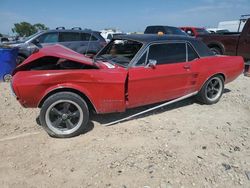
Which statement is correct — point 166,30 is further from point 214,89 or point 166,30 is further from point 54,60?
point 54,60

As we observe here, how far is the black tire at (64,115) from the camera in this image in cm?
377

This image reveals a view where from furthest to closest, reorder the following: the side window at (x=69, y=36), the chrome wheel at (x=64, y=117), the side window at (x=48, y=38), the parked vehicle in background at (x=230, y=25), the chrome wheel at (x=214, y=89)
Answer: the parked vehicle in background at (x=230, y=25), the side window at (x=69, y=36), the side window at (x=48, y=38), the chrome wheel at (x=214, y=89), the chrome wheel at (x=64, y=117)

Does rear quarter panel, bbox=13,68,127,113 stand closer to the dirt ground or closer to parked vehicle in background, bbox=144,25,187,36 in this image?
the dirt ground

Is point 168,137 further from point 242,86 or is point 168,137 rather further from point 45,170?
point 242,86

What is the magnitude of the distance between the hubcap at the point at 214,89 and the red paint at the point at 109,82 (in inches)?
22.5

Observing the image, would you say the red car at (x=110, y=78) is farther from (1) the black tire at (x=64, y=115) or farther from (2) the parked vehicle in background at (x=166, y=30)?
(2) the parked vehicle in background at (x=166, y=30)

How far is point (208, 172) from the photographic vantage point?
3.15m

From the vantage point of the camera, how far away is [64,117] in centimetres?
391

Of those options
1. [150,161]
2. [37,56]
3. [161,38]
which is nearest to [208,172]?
[150,161]

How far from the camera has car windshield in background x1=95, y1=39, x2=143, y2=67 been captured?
445 cm

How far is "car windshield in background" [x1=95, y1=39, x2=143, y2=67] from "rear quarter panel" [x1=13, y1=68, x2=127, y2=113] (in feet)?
1.44

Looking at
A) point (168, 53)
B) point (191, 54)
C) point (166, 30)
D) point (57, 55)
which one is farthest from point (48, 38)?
point (166, 30)

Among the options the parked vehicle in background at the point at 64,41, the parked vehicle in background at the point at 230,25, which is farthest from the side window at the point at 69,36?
the parked vehicle in background at the point at 230,25

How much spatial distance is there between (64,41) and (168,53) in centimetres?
549
